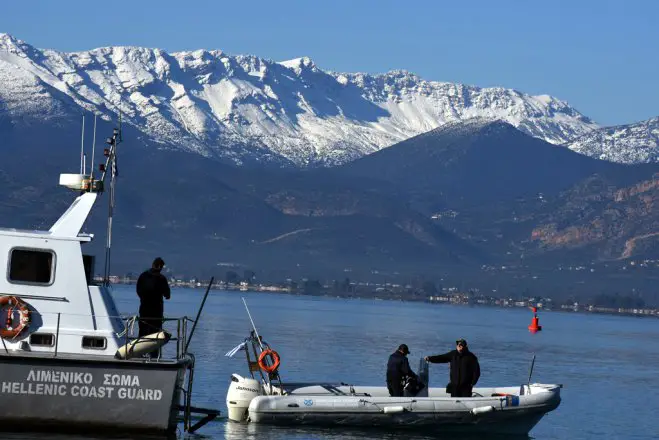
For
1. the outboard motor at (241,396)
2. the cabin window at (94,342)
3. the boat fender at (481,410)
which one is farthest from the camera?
the boat fender at (481,410)

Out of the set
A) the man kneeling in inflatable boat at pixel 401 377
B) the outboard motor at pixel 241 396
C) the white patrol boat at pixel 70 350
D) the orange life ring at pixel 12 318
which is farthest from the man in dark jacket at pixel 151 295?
the man kneeling in inflatable boat at pixel 401 377

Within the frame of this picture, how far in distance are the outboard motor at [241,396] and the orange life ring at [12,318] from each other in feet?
29.4

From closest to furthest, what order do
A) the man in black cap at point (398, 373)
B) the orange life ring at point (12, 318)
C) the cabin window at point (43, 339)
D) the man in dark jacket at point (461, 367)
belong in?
the orange life ring at point (12, 318) → the cabin window at point (43, 339) → the man in dark jacket at point (461, 367) → the man in black cap at point (398, 373)

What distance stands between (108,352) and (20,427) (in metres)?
2.28

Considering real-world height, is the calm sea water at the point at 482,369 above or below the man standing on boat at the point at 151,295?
below

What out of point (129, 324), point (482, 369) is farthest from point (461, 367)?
point (482, 369)

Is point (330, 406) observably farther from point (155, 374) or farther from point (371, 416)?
point (155, 374)

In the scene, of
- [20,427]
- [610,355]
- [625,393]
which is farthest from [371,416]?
[610,355]

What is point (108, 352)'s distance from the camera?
2977cm

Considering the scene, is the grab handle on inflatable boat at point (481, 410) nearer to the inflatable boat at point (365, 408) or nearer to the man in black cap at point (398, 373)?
the inflatable boat at point (365, 408)

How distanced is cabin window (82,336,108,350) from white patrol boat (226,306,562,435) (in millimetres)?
7063

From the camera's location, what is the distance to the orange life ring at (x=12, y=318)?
96.5ft

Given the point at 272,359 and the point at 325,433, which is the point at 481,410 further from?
the point at 272,359

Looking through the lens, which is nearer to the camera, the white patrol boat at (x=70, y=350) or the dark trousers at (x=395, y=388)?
the white patrol boat at (x=70, y=350)
